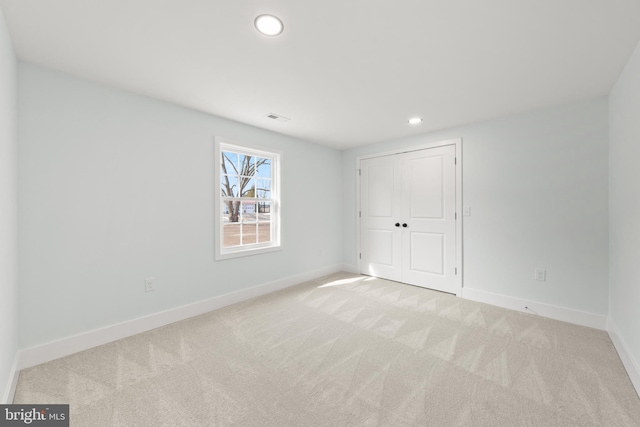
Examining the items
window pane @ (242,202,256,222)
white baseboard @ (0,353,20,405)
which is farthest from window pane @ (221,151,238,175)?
white baseboard @ (0,353,20,405)

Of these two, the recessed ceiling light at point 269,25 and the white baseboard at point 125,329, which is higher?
the recessed ceiling light at point 269,25

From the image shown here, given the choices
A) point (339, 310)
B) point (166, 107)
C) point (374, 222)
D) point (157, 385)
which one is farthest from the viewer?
point (374, 222)

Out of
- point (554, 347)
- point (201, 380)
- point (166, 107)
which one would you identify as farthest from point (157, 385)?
point (554, 347)

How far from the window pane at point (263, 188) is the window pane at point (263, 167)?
0.09 m

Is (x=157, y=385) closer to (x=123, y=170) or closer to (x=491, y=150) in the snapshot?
(x=123, y=170)

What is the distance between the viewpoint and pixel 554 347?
7.44 ft

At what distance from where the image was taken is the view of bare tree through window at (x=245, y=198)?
346 centimetres

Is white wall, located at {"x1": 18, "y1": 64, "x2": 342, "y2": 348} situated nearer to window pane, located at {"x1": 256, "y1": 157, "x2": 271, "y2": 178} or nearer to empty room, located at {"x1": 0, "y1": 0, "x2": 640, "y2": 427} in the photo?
empty room, located at {"x1": 0, "y1": 0, "x2": 640, "y2": 427}

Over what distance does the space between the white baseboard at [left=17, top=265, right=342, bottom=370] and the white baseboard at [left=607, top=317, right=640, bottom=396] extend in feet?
11.4

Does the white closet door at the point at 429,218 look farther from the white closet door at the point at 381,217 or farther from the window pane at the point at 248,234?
the window pane at the point at 248,234

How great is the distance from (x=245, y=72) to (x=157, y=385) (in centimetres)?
243

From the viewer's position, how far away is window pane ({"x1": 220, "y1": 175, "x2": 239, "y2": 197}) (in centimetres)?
341

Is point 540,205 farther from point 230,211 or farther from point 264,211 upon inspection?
point 230,211

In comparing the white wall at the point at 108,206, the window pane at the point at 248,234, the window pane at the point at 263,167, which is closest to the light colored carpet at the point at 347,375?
the white wall at the point at 108,206
